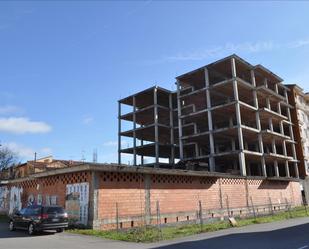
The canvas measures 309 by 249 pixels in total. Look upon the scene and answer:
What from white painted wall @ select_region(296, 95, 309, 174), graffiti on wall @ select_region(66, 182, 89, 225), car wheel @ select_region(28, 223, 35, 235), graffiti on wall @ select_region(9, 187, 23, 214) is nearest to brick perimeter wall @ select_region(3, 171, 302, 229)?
graffiti on wall @ select_region(66, 182, 89, 225)

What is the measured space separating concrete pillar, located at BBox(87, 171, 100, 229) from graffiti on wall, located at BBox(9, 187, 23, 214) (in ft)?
43.3

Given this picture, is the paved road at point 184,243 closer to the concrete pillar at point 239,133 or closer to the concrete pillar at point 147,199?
the concrete pillar at point 147,199

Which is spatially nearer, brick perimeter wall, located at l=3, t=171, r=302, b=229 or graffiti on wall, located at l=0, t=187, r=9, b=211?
brick perimeter wall, located at l=3, t=171, r=302, b=229

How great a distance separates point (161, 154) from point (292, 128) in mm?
24175

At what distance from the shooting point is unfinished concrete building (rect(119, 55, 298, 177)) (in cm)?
4722

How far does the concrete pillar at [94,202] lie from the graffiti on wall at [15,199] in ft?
43.3

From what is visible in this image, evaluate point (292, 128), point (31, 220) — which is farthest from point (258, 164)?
point (31, 220)

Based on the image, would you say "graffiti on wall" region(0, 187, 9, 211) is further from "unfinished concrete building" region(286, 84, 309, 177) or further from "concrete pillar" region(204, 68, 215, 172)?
"unfinished concrete building" region(286, 84, 309, 177)

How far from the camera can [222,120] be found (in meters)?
53.8

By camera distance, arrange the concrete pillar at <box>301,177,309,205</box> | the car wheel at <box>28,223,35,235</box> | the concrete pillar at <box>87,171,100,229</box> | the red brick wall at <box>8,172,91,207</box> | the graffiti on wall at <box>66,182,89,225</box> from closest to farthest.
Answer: the car wheel at <box>28,223,35,235</box>, the concrete pillar at <box>87,171,100,229</box>, the graffiti on wall at <box>66,182,89,225</box>, the red brick wall at <box>8,172,91,207</box>, the concrete pillar at <box>301,177,309,205</box>

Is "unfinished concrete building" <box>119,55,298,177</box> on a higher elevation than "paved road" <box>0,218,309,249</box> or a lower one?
higher

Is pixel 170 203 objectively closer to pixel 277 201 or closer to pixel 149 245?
pixel 149 245

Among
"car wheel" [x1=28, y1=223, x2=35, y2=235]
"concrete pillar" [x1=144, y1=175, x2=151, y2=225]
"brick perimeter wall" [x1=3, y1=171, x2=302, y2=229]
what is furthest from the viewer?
"concrete pillar" [x1=144, y1=175, x2=151, y2=225]

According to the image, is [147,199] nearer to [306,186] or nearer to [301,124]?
[306,186]
